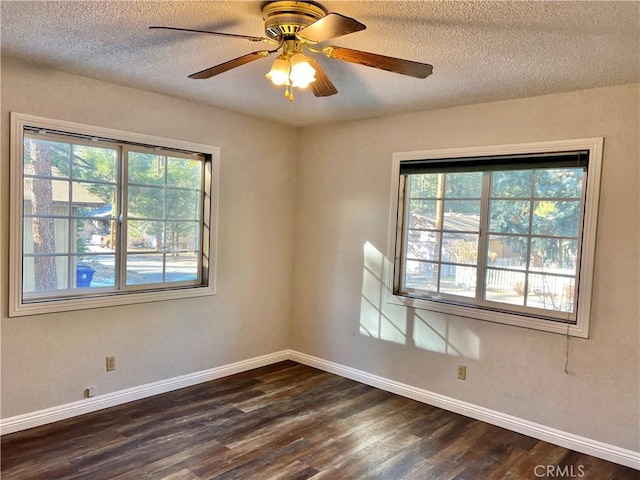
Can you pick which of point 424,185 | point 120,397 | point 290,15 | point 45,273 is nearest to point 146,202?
point 45,273

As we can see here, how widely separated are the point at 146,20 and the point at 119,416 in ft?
8.57

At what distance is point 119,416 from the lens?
3.22 metres

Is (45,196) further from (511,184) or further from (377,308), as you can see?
(511,184)

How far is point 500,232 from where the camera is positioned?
11.1 feet

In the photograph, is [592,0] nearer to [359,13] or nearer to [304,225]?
[359,13]

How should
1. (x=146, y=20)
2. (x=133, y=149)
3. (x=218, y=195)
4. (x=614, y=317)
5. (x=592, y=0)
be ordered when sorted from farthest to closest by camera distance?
(x=218, y=195), (x=133, y=149), (x=614, y=317), (x=146, y=20), (x=592, y=0)

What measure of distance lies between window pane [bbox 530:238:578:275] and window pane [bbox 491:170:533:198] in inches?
14.1

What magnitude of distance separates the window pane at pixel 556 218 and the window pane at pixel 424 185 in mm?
806

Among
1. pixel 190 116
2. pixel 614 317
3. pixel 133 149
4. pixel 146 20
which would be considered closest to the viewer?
pixel 146 20

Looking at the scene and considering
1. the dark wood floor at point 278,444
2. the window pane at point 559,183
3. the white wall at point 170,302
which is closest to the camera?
the dark wood floor at point 278,444

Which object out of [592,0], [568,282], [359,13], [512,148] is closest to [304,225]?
[512,148]

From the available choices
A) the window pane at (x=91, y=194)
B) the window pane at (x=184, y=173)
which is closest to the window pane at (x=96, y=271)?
the window pane at (x=91, y=194)

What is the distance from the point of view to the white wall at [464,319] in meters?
2.83

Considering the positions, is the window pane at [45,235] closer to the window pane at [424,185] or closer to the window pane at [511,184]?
the window pane at [424,185]
